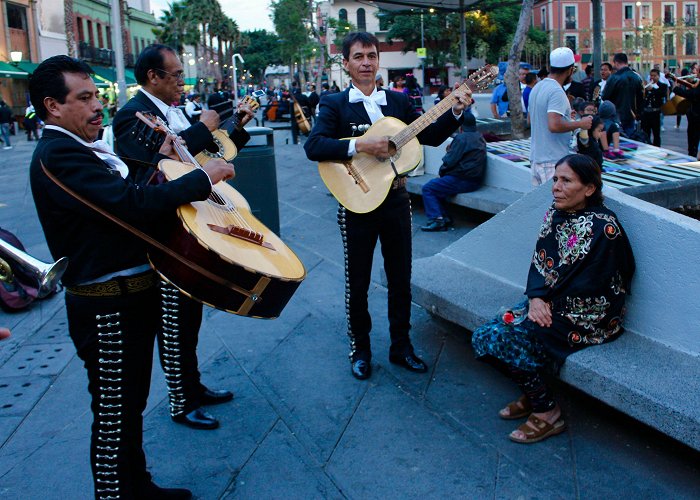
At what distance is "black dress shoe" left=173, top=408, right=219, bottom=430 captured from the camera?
3.73 meters

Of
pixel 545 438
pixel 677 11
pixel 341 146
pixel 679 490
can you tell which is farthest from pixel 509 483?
pixel 677 11

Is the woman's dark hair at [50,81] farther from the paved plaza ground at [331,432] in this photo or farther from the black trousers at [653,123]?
the black trousers at [653,123]

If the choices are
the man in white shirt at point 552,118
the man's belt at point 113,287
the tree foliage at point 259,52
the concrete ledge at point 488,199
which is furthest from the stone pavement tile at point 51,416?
the tree foliage at point 259,52

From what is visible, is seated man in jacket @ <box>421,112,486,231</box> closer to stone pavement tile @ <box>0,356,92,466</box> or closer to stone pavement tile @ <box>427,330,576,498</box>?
stone pavement tile @ <box>427,330,576,498</box>

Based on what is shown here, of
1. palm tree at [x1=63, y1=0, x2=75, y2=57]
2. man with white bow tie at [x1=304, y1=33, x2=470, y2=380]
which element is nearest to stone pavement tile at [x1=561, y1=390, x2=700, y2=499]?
man with white bow tie at [x1=304, y1=33, x2=470, y2=380]

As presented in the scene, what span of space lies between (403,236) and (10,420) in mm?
2546

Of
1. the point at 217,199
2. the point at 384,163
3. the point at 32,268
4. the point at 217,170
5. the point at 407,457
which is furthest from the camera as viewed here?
the point at 384,163

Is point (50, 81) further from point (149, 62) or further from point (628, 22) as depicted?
point (628, 22)

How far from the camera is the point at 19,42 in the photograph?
40562 millimetres

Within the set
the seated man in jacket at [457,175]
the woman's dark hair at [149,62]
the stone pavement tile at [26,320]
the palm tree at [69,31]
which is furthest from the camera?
the palm tree at [69,31]

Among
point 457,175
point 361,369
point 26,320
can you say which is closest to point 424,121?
point 361,369

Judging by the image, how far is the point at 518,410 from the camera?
3695 millimetres

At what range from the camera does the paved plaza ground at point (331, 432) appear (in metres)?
3.16

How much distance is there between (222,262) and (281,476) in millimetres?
1242
